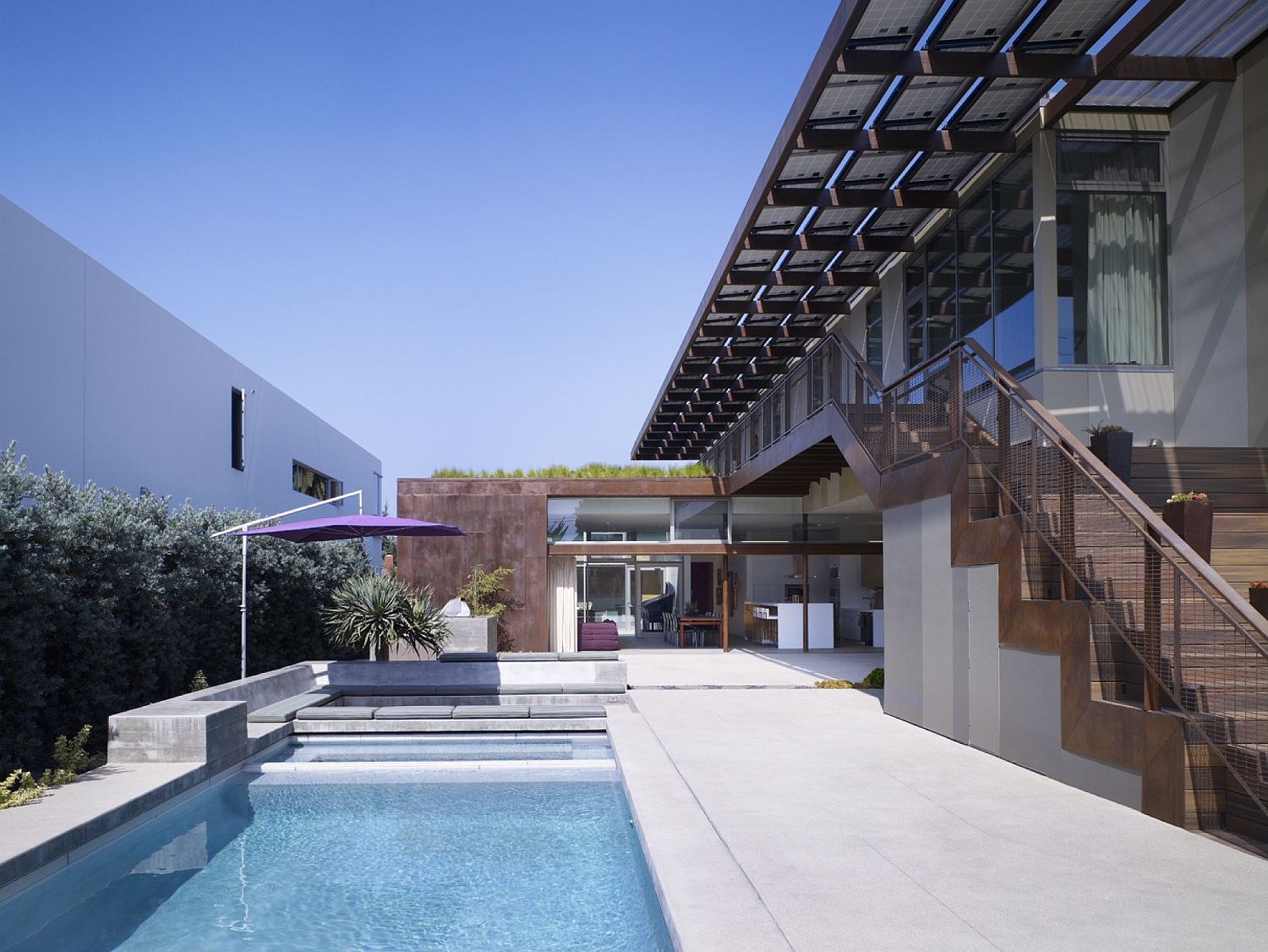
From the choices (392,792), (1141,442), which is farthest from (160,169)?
(1141,442)

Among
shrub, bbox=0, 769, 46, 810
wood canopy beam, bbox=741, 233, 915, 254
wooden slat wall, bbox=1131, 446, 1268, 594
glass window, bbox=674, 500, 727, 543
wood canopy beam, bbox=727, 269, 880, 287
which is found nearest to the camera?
shrub, bbox=0, 769, 46, 810

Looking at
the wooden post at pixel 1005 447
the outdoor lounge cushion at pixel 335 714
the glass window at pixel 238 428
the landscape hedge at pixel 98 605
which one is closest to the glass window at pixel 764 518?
the landscape hedge at pixel 98 605

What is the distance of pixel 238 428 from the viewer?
23828 millimetres

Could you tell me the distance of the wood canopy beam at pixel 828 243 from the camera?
38.3 ft

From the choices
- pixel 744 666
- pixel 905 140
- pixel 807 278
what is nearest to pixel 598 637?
pixel 744 666

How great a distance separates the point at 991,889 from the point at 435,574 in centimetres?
1561

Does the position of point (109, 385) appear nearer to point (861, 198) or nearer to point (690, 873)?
point (861, 198)

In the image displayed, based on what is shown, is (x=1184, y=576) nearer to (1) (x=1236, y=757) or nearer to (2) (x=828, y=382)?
(1) (x=1236, y=757)

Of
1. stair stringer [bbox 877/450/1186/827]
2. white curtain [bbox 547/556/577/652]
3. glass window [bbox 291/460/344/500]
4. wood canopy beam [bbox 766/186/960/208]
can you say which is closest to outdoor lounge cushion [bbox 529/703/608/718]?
stair stringer [bbox 877/450/1186/827]

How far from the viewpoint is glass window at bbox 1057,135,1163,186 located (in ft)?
34.2

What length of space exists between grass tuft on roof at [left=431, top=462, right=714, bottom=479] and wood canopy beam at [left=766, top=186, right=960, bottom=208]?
9.98 m

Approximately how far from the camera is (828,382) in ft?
41.9

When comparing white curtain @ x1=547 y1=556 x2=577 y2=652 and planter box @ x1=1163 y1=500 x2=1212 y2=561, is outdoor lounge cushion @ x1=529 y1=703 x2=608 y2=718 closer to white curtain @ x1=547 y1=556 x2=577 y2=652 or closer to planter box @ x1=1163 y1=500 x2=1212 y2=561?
planter box @ x1=1163 y1=500 x2=1212 y2=561

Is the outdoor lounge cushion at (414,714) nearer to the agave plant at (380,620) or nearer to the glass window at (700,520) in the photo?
the agave plant at (380,620)
